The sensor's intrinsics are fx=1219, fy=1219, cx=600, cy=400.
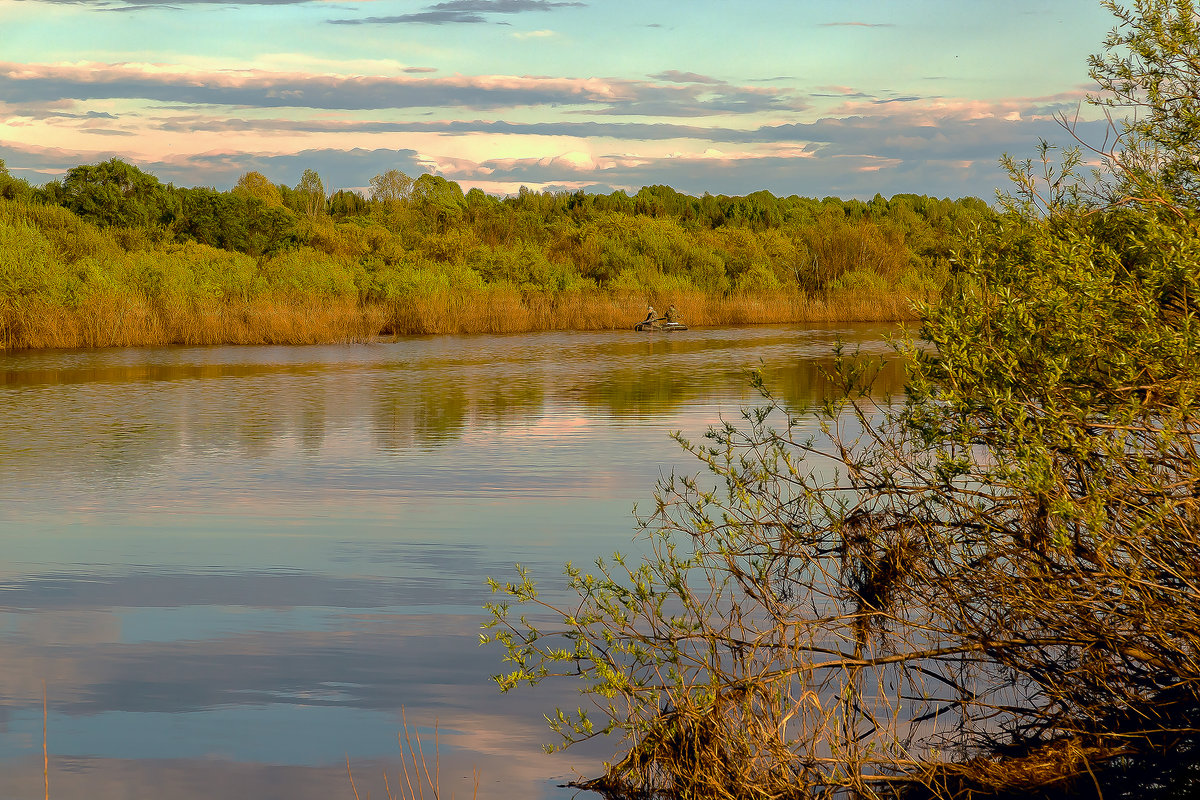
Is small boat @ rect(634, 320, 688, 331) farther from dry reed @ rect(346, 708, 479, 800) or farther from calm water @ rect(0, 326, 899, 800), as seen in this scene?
dry reed @ rect(346, 708, 479, 800)

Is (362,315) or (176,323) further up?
(362,315)

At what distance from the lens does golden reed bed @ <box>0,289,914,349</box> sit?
33.9 meters

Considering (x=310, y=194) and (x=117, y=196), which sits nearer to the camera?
(x=117, y=196)

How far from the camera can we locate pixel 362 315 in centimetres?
3928

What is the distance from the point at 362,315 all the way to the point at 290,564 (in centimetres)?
3046

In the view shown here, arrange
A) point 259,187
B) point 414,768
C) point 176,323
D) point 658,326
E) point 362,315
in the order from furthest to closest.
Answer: point 259,187 < point 658,326 < point 362,315 < point 176,323 < point 414,768

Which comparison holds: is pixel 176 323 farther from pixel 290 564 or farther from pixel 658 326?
pixel 290 564

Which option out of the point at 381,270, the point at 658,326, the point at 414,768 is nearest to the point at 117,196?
the point at 381,270

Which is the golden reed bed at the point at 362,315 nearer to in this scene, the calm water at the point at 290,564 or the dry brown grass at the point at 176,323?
the dry brown grass at the point at 176,323

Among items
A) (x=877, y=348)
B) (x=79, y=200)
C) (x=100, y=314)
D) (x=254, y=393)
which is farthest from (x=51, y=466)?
(x=79, y=200)

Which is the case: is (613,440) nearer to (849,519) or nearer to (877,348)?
(849,519)

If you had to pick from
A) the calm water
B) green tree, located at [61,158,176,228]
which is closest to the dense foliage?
the calm water

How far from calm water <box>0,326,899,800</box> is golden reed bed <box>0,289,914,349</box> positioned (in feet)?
38.1

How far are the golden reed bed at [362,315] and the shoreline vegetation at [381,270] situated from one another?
0.19ft
